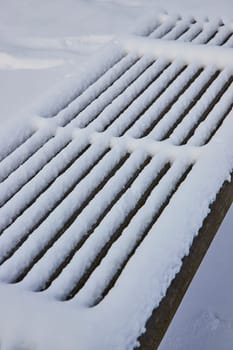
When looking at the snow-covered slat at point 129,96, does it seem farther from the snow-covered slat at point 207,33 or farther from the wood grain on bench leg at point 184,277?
the wood grain on bench leg at point 184,277

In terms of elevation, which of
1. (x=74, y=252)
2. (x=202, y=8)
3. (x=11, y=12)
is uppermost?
(x=202, y=8)

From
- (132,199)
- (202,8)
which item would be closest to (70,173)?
(132,199)

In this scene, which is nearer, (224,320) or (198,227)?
(198,227)

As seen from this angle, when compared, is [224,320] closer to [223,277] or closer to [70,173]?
[223,277]

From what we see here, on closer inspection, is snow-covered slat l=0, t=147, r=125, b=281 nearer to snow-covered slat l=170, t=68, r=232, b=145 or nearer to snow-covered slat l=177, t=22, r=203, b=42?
snow-covered slat l=170, t=68, r=232, b=145

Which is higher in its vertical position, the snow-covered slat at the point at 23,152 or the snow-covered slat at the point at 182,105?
the snow-covered slat at the point at 182,105

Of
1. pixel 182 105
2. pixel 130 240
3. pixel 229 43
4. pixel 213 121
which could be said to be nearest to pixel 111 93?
pixel 182 105

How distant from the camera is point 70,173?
1.06 meters

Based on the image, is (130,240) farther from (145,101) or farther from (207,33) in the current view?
(207,33)

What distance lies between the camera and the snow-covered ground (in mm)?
1032

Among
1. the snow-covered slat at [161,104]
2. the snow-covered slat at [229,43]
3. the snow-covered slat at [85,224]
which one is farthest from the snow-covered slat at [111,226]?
the snow-covered slat at [229,43]

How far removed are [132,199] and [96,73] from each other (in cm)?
56

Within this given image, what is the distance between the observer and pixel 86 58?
190 centimetres

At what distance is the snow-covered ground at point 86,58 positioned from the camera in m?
1.03
